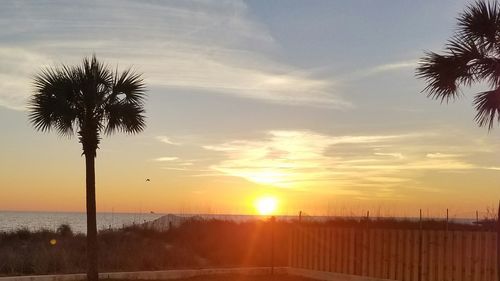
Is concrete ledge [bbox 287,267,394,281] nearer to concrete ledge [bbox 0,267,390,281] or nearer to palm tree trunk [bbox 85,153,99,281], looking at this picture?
concrete ledge [bbox 0,267,390,281]

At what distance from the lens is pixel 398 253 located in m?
17.9

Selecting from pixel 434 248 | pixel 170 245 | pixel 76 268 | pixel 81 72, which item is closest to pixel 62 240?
pixel 170 245

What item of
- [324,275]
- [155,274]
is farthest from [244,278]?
[155,274]

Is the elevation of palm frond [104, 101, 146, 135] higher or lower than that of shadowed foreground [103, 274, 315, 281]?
higher

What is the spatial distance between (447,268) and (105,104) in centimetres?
983

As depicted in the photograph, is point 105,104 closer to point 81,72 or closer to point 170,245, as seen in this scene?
point 81,72

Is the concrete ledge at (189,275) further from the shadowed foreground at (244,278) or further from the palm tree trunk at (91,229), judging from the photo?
the palm tree trunk at (91,229)

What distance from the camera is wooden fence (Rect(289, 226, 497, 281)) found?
51.6 ft

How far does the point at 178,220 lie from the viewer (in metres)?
35.9

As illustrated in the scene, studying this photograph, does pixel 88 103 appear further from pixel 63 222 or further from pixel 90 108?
pixel 63 222

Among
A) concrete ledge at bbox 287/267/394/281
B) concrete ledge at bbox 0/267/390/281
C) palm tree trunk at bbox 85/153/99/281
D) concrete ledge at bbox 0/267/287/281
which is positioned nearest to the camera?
palm tree trunk at bbox 85/153/99/281

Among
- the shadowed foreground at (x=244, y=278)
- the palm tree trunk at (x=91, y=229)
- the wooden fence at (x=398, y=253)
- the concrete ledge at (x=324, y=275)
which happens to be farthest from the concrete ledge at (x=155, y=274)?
the wooden fence at (x=398, y=253)

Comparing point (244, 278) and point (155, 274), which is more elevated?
point (155, 274)

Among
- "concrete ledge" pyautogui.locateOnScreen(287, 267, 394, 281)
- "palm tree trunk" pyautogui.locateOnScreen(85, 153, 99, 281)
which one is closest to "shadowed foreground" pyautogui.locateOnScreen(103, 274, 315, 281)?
"concrete ledge" pyautogui.locateOnScreen(287, 267, 394, 281)
